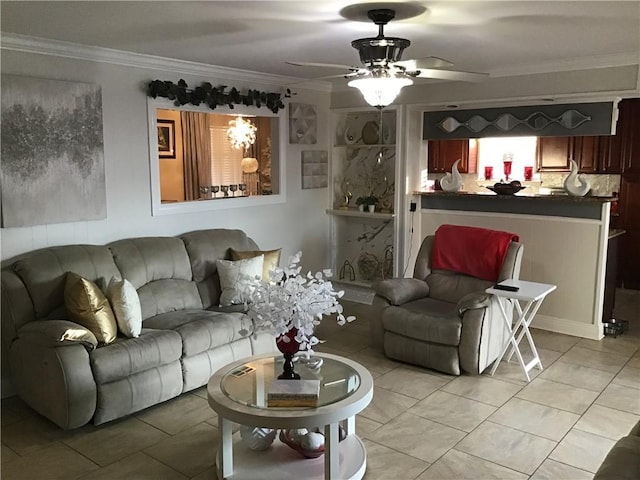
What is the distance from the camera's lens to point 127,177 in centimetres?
446

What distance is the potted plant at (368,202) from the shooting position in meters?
6.12

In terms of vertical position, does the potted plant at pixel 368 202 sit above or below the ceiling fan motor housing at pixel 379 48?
below

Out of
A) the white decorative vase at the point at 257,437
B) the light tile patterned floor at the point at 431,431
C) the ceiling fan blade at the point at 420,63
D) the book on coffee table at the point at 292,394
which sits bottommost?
the light tile patterned floor at the point at 431,431

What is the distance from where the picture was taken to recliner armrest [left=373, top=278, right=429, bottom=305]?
4562 millimetres

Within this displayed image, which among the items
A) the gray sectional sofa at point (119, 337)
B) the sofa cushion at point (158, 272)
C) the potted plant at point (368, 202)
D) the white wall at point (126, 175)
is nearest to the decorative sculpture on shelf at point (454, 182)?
the potted plant at point (368, 202)

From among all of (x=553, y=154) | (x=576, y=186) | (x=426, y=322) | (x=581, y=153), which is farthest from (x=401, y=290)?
(x=581, y=153)

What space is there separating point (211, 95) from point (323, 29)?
177 centimetres

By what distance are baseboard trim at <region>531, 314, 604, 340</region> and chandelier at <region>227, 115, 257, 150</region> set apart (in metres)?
3.86

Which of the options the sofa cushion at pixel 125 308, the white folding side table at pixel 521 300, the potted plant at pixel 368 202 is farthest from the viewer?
the potted plant at pixel 368 202

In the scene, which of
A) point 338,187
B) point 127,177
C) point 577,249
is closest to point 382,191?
point 338,187

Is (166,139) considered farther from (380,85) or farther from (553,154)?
(553,154)

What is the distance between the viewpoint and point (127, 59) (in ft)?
14.1

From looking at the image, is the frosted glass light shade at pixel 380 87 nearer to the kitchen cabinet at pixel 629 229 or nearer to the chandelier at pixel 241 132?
the chandelier at pixel 241 132

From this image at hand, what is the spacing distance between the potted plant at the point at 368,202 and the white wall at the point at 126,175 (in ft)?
2.83
